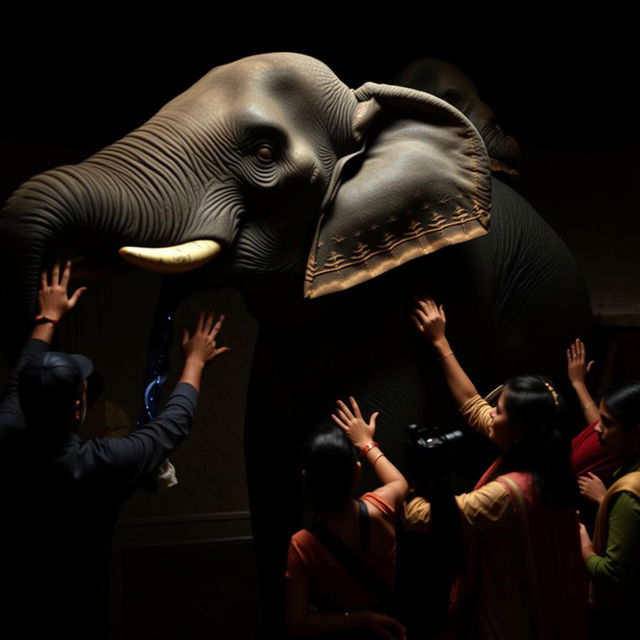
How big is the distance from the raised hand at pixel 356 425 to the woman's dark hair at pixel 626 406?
56 cm

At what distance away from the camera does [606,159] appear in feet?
14.3

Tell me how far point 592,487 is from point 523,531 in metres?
0.48

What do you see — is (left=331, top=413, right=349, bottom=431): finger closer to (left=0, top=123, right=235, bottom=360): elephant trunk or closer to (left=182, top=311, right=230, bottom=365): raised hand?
(left=182, top=311, right=230, bottom=365): raised hand

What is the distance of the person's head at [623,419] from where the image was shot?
2229mm

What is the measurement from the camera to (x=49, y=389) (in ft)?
6.07

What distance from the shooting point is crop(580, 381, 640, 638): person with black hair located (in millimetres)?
2121

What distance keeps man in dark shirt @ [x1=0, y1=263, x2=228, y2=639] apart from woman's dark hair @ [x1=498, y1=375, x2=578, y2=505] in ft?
2.54

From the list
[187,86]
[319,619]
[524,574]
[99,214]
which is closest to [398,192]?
[99,214]

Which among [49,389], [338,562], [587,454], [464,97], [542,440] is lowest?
[587,454]

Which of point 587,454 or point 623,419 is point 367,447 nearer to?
point 623,419

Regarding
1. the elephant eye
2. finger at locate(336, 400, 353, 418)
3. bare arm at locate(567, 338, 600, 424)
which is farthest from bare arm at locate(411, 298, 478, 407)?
the elephant eye

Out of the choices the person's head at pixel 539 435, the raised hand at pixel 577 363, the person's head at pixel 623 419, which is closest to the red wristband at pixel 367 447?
the person's head at pixel 539 435

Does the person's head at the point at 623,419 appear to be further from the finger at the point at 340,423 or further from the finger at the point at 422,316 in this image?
the finger at the point at 340,423

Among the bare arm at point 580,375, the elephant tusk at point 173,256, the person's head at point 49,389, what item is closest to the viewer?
the person's head at point 49,389
